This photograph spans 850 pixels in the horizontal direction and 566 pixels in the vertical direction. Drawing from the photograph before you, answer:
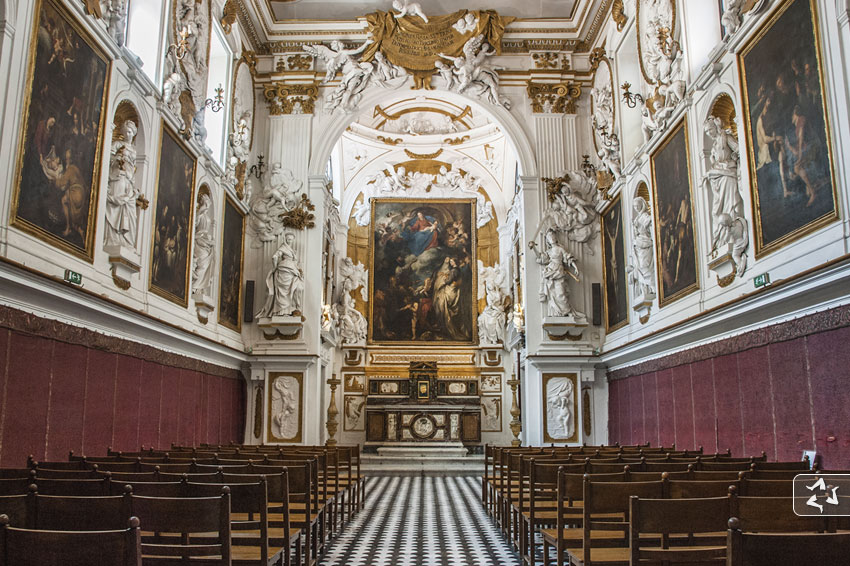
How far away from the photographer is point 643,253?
43.4 feet

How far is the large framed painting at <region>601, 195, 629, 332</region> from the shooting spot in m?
14.9

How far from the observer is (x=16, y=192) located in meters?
7.43

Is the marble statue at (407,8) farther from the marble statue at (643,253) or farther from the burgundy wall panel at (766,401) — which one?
the burgundy wall panel at (766,401)

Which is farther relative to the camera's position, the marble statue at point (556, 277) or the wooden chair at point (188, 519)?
the marble statue at point (556, 277)

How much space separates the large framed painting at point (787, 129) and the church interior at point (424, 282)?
0.05 meters

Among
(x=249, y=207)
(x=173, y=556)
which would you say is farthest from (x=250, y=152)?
(x=173, y=556)

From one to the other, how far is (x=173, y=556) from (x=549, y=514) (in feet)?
12.0

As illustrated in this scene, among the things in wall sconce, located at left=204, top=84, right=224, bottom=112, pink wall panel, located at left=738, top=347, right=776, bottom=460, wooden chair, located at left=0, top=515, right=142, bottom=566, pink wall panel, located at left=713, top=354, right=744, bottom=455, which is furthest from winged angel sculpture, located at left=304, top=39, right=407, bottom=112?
wooden chair, located at left=0, top=515, right=142, bottom=566

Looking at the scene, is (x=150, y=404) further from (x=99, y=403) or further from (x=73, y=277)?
(x=73, y=277)

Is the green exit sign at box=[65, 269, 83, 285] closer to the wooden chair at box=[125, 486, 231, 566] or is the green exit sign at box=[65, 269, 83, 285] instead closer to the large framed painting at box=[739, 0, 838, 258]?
the wooden chair at box=[125, 486, 231, 566]

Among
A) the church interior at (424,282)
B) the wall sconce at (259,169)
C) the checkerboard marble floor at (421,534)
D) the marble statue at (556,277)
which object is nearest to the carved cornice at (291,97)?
the church interior at (424,282)

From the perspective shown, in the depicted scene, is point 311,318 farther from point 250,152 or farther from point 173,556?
point 173,556

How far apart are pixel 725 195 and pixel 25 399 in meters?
9.27

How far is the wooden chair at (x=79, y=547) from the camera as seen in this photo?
106 inches
